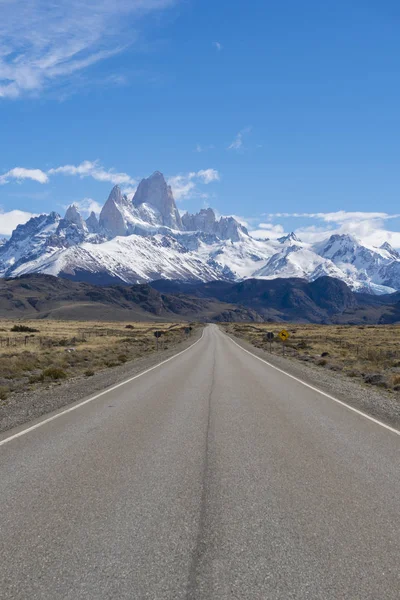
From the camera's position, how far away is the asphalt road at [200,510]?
4406 millimetres

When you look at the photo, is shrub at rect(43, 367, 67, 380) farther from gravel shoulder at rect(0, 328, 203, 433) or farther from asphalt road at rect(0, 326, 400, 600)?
asphalt road at rect(0, 326, 400, 600)

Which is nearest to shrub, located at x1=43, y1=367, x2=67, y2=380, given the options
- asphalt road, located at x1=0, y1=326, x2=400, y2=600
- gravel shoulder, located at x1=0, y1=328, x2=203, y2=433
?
gravel shoulder, located at x1=0, y1=328, x2=203, y2=433

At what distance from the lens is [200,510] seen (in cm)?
608

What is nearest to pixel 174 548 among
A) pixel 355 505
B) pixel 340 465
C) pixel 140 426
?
pixel 355 505

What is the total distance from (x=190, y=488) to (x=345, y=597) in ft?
9.95

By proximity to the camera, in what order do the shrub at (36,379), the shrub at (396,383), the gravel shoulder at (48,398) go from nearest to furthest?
the gravel shoulder at (48,398)
the shrub at (396,383)
the shrub at (36,379)

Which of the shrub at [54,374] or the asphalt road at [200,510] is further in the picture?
the shrub at [54,374]

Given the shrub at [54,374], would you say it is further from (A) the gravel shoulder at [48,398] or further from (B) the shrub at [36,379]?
(A) the gravel shoulder at [48,398]

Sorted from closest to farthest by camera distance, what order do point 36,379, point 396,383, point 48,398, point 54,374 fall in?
point 48,398 < point 396,383 < point 36,379 < point 54,374

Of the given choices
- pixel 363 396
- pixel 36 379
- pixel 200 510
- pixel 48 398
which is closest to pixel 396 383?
pixel 363 396

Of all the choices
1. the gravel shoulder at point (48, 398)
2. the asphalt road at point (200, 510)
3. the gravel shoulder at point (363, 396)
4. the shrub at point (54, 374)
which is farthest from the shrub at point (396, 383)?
the shrub at point (54, 374)

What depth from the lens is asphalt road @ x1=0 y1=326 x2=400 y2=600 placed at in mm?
4406

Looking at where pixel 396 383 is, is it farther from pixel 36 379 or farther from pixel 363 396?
pixel 36 379

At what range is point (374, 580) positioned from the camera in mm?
4461
